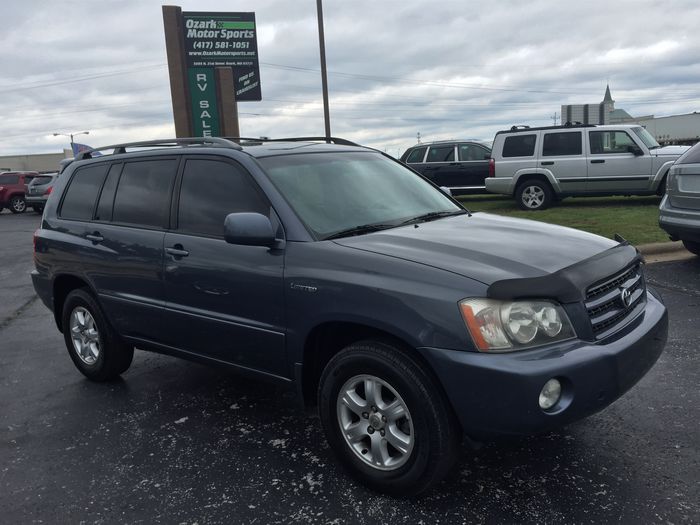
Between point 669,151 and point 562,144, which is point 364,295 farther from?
point 669,151

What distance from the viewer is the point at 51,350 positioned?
18.9 feet

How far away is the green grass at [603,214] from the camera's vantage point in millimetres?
9586

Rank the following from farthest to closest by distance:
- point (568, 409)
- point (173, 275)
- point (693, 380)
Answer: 1. point (693, 380)
2. point (173, 275)
3. point (568, 409)

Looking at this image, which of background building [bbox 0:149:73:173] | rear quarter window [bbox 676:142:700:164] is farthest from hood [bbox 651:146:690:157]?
background building [bbox 0:149:73:173]

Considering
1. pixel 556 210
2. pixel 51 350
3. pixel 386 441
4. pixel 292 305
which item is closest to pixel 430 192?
pixel 292 305

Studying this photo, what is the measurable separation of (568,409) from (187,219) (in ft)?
8.16

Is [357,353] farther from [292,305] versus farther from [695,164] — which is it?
[695,164]

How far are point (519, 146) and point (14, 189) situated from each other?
22199 millimetres

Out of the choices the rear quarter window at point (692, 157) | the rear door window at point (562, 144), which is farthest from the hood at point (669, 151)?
the rear quarter window at point (692, 157)

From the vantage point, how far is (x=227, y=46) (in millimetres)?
22406

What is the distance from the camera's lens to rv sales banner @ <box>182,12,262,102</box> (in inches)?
843

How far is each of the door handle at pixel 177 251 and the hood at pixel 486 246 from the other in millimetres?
1088

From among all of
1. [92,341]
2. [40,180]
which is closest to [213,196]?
[92,341]

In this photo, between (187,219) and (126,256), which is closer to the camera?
(187,219)
